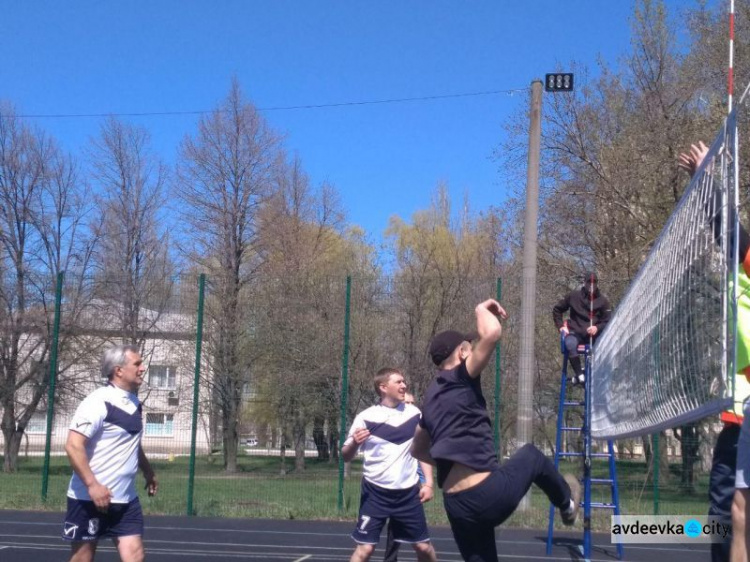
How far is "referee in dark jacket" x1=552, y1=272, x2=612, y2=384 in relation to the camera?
920cm

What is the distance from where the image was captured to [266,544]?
10.6m

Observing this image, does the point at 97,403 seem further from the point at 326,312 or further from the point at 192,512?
the point at 326,312

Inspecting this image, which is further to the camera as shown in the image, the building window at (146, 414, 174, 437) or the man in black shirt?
the building window at (146, 414, 174, 437)

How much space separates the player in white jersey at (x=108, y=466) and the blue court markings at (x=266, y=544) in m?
3.66

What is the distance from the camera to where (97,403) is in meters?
5.72

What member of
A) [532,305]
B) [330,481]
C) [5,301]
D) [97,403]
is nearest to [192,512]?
[330,481]

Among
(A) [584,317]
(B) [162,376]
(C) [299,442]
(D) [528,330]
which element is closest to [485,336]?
(A) [584,317]

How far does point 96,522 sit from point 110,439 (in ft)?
1.71

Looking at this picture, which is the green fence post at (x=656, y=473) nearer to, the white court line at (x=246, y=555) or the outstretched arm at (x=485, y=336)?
the white court line at (x=246, y=555)

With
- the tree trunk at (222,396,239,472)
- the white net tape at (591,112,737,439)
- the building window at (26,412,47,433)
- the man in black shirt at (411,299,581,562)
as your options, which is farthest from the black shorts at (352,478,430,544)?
the building window at (26,412,47,433)

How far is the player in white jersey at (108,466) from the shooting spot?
564 cm

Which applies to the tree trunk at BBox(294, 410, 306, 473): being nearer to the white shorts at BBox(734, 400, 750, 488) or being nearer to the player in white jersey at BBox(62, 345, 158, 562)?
the player in white jersey at BBox(62, 345, 158, 562)

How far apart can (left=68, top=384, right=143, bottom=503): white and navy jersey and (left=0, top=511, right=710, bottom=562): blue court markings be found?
3.75 m

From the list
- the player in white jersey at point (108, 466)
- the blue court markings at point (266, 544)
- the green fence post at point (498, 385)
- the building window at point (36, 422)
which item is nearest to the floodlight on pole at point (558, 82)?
the green fence post at point (498, 385)
